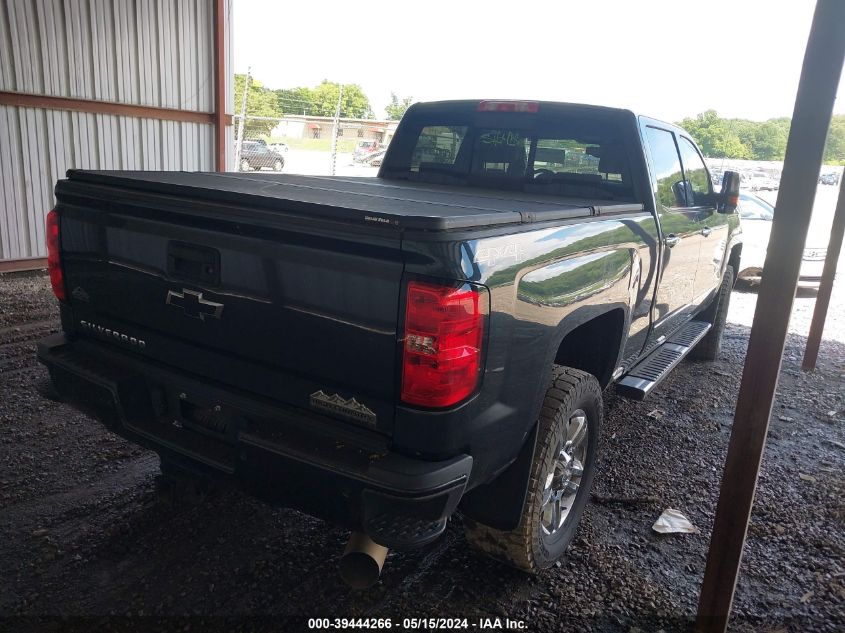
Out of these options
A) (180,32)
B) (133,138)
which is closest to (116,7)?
(180,32)

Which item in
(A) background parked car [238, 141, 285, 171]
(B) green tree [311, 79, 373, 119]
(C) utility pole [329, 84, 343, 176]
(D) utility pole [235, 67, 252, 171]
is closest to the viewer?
(D) utility pole [235, 67, 252, 171]

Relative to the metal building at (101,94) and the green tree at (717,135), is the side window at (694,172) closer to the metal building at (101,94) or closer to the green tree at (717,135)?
the metal building at (101,94)

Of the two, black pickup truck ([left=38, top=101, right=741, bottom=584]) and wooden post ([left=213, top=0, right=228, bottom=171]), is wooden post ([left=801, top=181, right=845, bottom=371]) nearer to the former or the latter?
black pickup truck ([left=38, top=101, right=741, bottom=584])

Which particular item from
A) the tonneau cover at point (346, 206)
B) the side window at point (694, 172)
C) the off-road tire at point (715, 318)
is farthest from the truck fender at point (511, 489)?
the off-road tire at point (715, 318)

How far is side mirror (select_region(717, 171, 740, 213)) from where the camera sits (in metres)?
4.68

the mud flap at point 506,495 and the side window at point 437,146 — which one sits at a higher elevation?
the side window at point 437,146

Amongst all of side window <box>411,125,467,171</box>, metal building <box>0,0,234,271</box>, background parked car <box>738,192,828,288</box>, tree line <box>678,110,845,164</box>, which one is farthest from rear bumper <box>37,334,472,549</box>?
tree line <box>678,110,845,164</box>

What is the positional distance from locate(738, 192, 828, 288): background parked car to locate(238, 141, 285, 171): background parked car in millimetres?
11755

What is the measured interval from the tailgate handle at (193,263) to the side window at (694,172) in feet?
11.6

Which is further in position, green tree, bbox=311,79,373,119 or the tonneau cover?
green tree, bbox=311,79,373,119

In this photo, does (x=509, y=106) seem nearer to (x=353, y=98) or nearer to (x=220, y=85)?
(x=220, y=85)

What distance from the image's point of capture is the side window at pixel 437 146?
443cm

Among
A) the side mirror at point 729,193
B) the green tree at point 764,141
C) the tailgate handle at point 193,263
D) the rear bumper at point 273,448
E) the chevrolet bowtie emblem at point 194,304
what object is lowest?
the rear bumper at point 273,448

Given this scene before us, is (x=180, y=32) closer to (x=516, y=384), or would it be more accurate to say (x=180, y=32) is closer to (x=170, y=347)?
(x=170, y=347)
